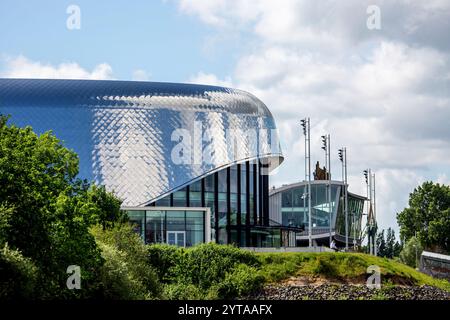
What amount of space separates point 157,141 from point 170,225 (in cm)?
1574

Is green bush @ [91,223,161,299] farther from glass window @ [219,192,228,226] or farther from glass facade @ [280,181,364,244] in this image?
glass facade @ [280,181,364,244]

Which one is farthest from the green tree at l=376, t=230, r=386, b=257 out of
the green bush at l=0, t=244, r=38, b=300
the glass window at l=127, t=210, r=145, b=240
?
the green bush at l=0, t=244, r=38, b=300

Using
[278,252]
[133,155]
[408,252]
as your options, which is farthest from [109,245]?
[408,252]

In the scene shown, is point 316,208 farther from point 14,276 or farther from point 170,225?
point 14,276

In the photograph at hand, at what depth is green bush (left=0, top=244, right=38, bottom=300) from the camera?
1545 inches

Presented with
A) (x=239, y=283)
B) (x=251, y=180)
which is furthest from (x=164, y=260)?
(x=251, y=180)

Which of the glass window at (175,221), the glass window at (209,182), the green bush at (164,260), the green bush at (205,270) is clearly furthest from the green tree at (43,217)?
the glass window at (209,182)

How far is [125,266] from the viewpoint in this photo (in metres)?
51.6

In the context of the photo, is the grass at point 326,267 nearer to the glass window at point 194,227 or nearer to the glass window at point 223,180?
the glass window at point 194,227

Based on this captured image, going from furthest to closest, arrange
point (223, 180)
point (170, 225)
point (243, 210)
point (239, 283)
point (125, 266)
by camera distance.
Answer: point (243, 210), point (223, 180), point (170, 225), point (239, 283), point (125, 266)

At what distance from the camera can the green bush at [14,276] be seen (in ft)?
129

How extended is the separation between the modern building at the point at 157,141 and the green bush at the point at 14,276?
48.8m

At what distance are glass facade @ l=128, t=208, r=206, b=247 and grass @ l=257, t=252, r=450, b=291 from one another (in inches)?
630
